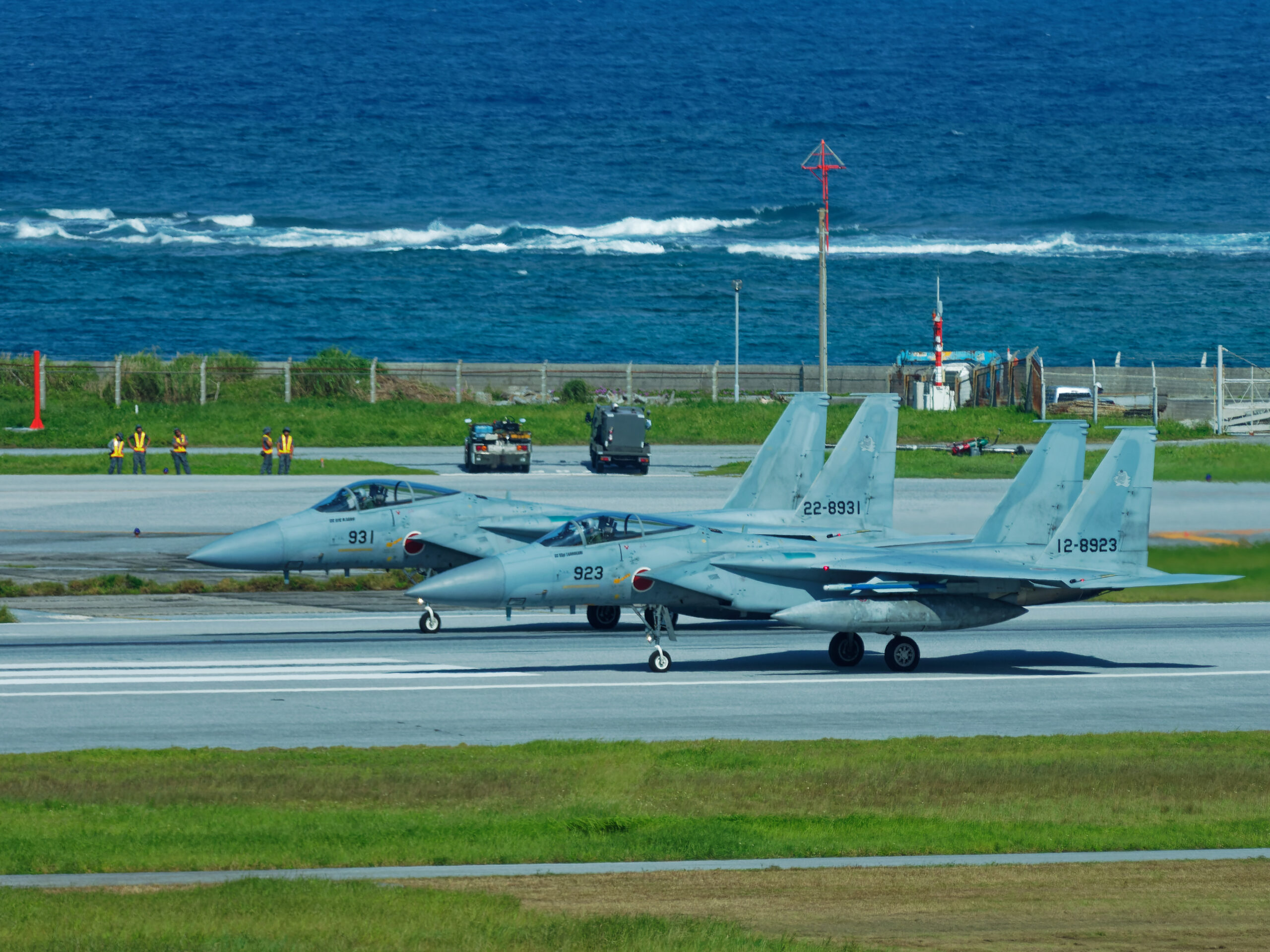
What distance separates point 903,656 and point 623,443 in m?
34.6

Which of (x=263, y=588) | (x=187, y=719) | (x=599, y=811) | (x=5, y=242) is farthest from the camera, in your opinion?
(x=5, y=242)

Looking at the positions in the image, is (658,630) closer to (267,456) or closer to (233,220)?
(267,456)

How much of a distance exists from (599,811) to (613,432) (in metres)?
44.9

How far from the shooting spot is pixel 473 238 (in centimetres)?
17138

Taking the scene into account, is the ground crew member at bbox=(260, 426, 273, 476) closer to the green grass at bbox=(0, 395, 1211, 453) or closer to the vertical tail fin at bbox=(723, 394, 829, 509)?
the green grass at bbox=(0, 395, 1211, 453)

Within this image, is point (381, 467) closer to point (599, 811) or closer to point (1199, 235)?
point (599, 811)

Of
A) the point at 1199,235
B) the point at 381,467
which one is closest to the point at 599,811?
the point at 381,467

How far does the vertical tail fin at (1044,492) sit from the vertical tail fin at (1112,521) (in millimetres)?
783

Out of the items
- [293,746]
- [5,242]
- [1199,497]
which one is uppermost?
[5,242]

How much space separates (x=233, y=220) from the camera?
173625 millimetres

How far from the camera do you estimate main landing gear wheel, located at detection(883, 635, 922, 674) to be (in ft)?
86.4

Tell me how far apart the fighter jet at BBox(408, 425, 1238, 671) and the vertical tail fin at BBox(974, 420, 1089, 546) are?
0.54 metres

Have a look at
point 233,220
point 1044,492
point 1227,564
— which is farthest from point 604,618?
point 233,220

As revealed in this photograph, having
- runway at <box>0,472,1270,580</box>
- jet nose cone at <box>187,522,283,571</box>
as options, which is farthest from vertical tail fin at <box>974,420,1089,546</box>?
jet nose cone at <box>187,522,283,571</box>
